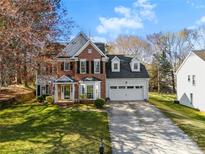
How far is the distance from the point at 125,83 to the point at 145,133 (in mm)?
15822

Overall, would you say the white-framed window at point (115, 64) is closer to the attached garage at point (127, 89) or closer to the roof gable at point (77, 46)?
the attached garage at point (127, 89)

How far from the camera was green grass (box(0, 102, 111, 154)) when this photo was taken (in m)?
18.6

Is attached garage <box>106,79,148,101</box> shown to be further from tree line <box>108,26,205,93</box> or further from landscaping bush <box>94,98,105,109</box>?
tree line <box>108,26,205,93</box>

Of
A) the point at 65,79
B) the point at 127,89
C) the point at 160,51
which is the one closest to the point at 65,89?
the point at 65,79

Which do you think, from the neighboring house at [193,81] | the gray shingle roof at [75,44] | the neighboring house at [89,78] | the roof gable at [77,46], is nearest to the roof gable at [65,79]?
the neighboring house at [89,78]

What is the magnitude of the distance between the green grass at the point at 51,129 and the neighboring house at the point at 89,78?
2.99m

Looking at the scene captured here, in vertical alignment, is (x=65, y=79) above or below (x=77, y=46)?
A: below

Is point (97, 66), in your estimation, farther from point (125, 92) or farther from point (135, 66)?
point (135, 66)

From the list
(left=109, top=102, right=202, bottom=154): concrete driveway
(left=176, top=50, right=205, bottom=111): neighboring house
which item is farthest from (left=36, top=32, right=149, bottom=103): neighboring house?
(left=176, top=50, right=205, bottom=111): neighboring house

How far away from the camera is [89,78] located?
36.5m

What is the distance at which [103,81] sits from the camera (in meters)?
36.8

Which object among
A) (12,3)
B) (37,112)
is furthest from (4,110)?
(12,3)

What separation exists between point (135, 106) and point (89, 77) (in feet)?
20.7

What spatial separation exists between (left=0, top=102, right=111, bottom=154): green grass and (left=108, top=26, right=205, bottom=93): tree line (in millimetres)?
37017
